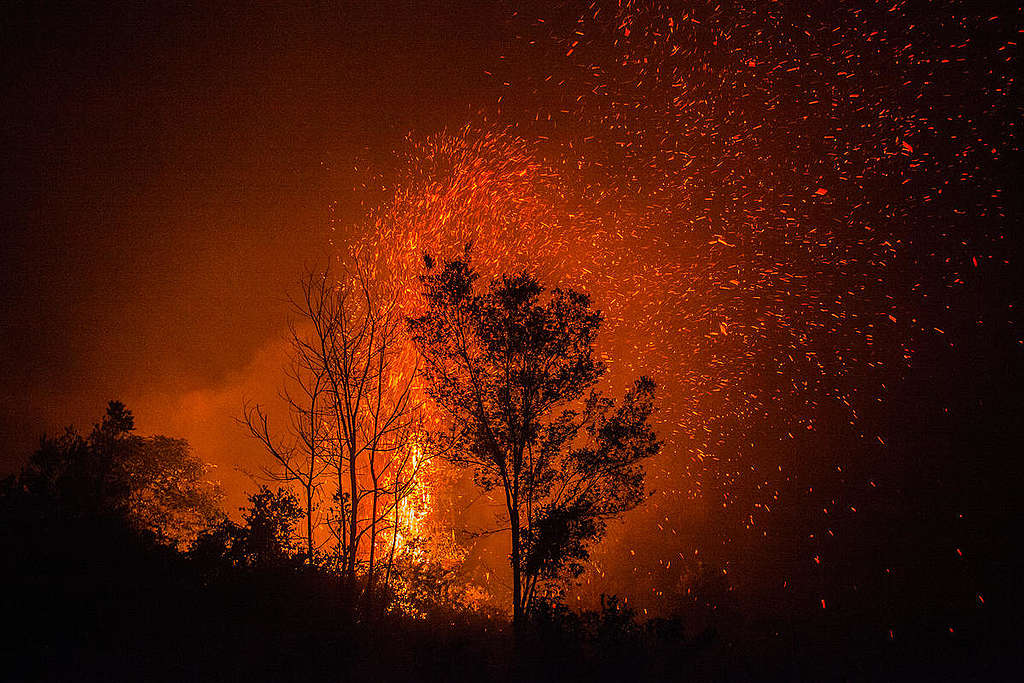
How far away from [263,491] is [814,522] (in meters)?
40.7

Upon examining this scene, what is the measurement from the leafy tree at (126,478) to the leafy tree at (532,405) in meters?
8.84

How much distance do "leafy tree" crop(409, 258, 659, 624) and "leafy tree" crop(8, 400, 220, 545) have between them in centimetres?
884

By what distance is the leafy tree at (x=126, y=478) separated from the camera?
16531 millimetres

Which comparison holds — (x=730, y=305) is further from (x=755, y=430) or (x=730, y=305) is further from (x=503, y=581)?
(x=503, y=581)

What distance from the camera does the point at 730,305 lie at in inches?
1770

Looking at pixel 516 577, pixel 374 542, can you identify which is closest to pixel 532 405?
pixel 516 577

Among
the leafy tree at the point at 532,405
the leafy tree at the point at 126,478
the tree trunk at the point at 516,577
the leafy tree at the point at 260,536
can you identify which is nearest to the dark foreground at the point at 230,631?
the leafy tree at the point at 260,536

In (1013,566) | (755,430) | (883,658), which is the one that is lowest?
(883,658)

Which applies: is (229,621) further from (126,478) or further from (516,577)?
(126,478)

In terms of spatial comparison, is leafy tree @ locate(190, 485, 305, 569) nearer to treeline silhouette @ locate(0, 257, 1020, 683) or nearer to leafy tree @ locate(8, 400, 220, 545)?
treeline silhouette @ locate(0, 257, 1020, 683)

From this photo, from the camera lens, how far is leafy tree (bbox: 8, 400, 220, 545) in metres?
16.5

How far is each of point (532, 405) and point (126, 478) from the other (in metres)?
18.7

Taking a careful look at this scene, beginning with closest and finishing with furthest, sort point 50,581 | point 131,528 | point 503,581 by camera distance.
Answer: point 50,581 < point 131,528 < point 503,581

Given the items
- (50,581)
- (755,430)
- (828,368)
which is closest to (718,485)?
(755,430)
